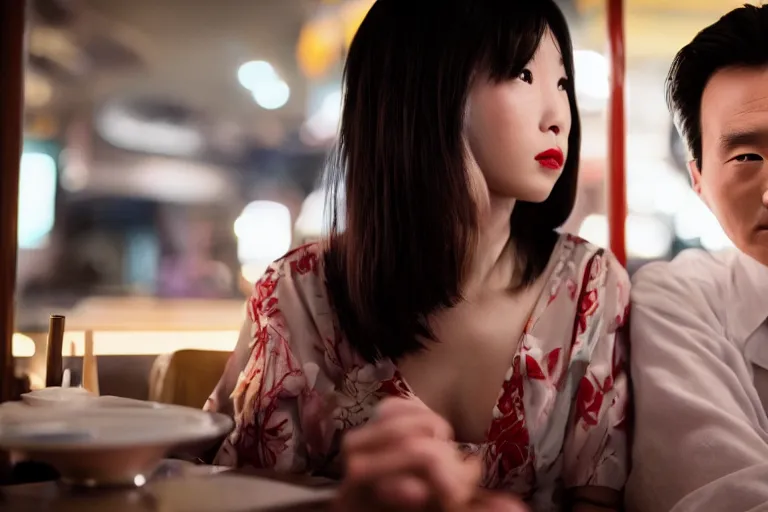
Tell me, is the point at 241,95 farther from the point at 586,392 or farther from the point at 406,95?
the point at 586,392

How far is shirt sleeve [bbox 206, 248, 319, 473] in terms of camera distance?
969mm

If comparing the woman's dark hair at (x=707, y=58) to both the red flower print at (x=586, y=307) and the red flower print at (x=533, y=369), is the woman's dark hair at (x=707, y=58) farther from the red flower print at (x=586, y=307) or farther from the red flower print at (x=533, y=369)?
the red flower print at (x=533, y=369)

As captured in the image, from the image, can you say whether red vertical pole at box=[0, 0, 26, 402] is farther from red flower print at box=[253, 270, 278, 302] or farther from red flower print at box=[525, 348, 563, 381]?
red flower print at box=[525, 348, 563, 381]

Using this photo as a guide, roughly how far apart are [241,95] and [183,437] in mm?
926

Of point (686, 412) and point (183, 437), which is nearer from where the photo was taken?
point (183, 437)

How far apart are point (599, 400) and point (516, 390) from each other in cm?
10

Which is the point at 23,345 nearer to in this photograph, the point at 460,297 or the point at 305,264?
the point at 305,264

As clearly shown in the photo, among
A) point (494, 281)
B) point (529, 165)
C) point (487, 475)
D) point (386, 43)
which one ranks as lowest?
point (487, 475)

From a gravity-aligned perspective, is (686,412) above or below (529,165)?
below

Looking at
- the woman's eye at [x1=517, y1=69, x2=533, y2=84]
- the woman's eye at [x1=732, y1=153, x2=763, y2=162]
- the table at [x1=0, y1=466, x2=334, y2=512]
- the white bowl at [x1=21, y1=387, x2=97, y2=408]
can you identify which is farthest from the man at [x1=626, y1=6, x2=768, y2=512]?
the white bowl at [x1=21, y1=387, x2=97, y2=408]

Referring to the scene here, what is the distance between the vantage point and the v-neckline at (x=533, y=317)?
0.94 metres

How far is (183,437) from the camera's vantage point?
0.68 m

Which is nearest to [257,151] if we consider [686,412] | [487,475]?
[487,475]

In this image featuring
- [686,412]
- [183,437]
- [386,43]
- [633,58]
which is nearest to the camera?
[183,437]
